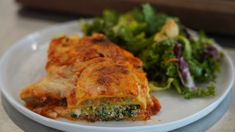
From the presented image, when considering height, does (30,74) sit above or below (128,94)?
below

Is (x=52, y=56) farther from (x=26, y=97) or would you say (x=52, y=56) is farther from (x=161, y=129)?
(x=161, y=129)

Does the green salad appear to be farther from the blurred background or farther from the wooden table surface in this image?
the wooden table surface

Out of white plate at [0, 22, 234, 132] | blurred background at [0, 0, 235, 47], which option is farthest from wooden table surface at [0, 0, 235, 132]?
white plate at [0, 22, 234, 132]

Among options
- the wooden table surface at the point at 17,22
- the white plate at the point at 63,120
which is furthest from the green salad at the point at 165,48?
the wooden table surface at the point at 17,22

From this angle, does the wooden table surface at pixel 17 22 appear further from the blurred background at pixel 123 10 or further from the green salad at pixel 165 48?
the green salad at pixel 165 48

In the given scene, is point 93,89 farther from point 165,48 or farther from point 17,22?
point 17,22

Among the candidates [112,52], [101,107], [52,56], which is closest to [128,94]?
[101,107]

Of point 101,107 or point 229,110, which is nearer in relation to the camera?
point 101,107
